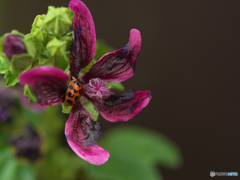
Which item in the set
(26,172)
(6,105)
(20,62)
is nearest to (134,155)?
(26,172)

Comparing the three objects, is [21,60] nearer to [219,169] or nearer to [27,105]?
[27,105]

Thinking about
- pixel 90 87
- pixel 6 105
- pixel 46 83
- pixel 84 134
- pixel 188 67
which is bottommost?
pixel 188 67

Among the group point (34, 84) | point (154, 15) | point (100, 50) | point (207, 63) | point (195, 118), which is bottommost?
point (195, 118)

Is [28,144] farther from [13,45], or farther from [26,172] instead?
[13,45]

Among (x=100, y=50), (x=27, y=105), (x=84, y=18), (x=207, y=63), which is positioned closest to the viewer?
(x=84, y=18)

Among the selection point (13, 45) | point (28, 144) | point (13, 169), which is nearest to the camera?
point (13, 45)

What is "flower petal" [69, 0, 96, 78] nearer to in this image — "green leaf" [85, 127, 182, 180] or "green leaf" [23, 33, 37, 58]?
"green leaf" [23, 33, 37, 58]

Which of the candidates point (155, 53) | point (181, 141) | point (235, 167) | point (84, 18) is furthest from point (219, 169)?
point (84, 18)

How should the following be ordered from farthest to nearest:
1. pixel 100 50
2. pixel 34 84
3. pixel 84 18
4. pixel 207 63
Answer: pixel 207 63 < pixel 100 50 < pixel 84 18 < pixel 34 84
